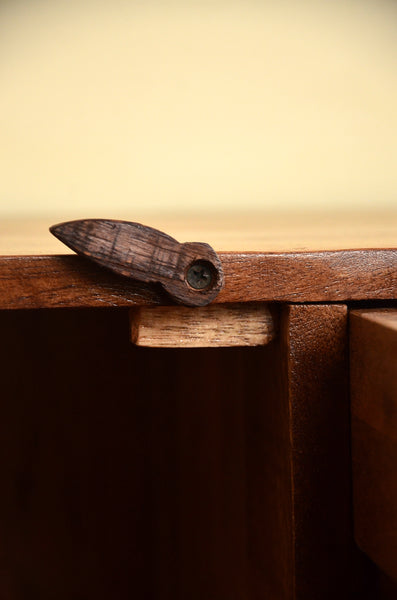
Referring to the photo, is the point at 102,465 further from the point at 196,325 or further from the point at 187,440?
the point at 196,325

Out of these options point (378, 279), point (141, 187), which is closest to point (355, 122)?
point (141, 187)

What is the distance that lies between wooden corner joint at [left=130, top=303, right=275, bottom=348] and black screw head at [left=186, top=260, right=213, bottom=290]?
0.06 meters

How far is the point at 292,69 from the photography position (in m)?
1.62

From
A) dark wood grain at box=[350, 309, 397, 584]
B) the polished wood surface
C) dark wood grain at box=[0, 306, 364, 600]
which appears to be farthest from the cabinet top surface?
dark wood grain at box=[0, 306, 364, 600]

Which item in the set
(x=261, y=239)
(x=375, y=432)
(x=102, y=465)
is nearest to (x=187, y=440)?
(x=102, y=465)

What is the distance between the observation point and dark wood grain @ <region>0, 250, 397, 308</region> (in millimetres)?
525

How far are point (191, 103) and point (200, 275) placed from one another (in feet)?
3.88

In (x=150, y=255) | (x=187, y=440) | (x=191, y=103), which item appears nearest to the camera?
(x=150, y=255)

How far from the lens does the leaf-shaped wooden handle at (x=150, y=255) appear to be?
1.61ft

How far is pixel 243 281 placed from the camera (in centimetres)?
56

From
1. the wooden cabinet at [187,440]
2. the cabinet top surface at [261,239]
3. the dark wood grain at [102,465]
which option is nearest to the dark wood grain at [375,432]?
the wooden cabinet at [187,440]

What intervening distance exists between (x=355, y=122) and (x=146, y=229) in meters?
1.38

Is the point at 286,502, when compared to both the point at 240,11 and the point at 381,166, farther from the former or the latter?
the point at 240,11

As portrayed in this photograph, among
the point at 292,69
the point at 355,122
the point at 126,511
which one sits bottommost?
the point at 126,511
